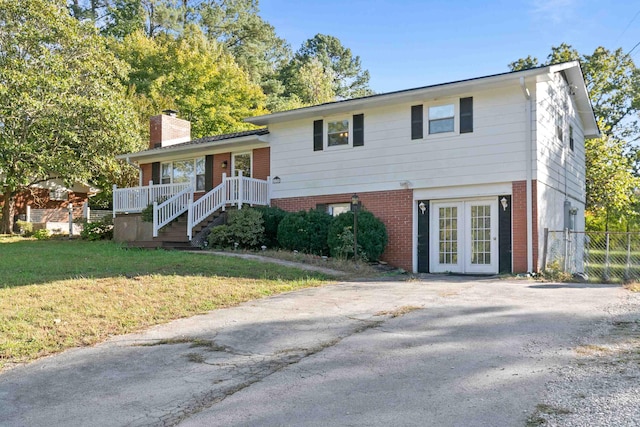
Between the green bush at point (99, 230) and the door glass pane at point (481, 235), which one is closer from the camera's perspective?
the door glass pane at point (481, 235)

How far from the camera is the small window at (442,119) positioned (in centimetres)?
1385

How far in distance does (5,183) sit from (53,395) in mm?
21574

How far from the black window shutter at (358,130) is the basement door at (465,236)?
2903 millimetres

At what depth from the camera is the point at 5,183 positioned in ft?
74.3

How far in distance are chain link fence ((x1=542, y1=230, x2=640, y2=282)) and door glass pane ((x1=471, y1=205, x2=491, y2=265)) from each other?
1.33 metres

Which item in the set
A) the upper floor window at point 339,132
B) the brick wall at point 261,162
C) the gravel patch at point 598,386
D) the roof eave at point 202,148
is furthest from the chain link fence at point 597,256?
the roof eave at point 202,148

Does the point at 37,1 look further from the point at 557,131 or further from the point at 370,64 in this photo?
the point at 370,64

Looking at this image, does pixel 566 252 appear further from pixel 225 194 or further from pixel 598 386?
pixel 225 194

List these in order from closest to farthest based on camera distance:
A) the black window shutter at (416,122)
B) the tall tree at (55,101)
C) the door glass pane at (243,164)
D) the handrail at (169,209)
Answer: the black window shutter at (416,122)
the handrail at (169,209)
the door glass pane at (243,164)
the tall tree at (55,101)

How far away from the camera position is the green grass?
20.5 ft

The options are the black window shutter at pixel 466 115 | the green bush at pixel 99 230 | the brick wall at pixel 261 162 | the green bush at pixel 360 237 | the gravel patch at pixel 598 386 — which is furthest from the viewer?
the green bush at pixel 99 230

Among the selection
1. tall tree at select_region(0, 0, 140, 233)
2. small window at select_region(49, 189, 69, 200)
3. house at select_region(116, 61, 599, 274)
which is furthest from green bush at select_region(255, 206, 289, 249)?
small window at select_region(49, 189, 69, 200)

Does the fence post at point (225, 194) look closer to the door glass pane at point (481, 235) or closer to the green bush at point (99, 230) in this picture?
the green bush at point (99, 230)

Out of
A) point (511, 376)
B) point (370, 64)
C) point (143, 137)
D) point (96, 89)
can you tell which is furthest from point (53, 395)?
point (370, 64)
